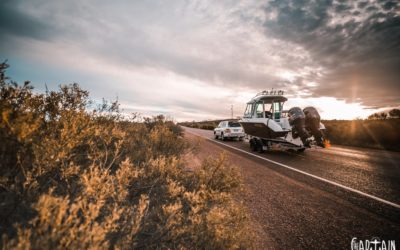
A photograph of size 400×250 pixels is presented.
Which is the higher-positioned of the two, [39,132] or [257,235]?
[39,132]

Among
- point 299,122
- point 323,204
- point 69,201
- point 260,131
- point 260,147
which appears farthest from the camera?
point 260,147

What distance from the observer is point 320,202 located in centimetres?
425

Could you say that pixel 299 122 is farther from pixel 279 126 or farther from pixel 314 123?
pixel 279 126

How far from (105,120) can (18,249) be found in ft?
11.7

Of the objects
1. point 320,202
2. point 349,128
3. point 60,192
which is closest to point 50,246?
point 60,192

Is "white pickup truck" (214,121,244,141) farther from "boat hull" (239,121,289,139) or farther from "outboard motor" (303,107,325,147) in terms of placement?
"outboard motor" (303,107,325,147)

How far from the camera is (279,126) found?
938 centimetres

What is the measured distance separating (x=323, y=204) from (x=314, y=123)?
486 centimetres

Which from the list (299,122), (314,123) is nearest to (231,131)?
(299,122)

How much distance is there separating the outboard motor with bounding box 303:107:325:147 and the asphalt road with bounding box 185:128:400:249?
130 centimetres

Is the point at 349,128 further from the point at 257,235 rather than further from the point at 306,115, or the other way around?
the point at 257,235

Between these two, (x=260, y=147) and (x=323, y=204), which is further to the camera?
(x=260, y=147)

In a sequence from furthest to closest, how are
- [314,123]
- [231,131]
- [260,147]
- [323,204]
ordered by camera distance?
[231,131] < [260,147] < [314,123] < [323,204]

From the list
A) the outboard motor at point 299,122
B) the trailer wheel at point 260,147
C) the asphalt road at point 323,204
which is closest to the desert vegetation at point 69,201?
the asphalt road at point 323,204
